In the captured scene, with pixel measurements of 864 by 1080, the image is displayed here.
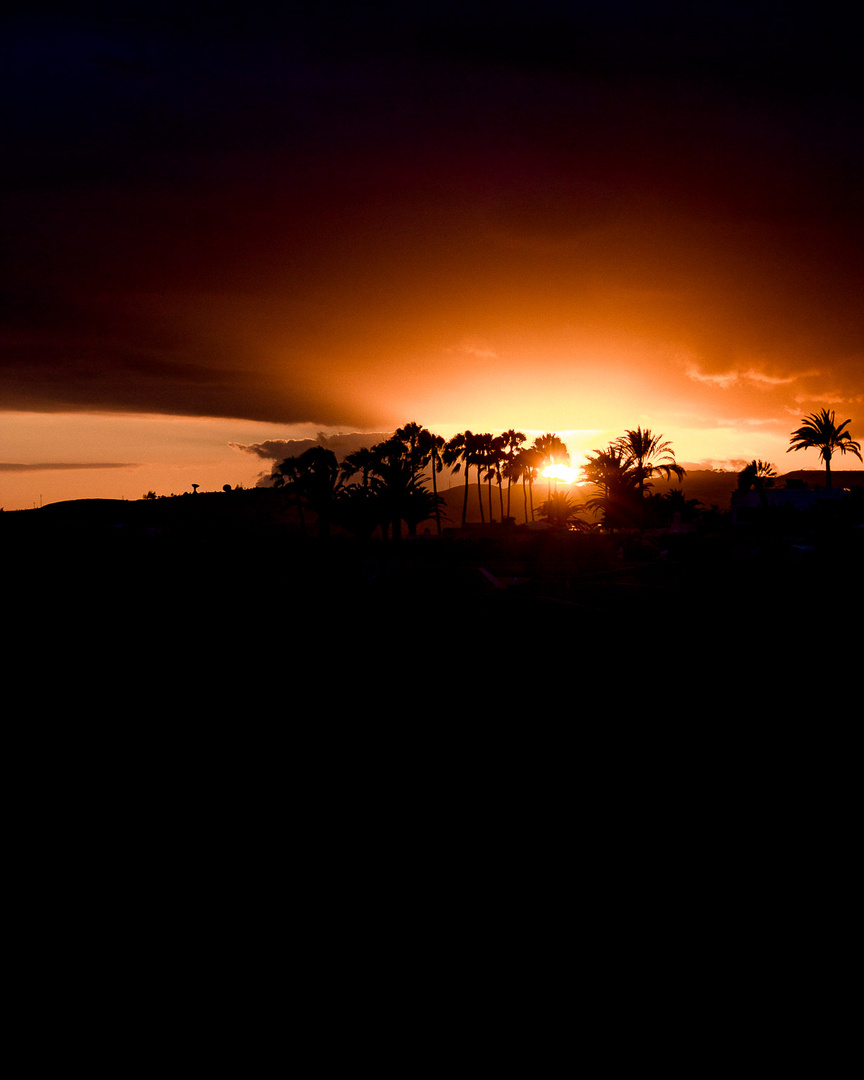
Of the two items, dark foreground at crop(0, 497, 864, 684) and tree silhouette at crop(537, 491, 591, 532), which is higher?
tree silhouette at crop(537, 491, 591, 532)

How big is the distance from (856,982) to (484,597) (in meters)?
17.1

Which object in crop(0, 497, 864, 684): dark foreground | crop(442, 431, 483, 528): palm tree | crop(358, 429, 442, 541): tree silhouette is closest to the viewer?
crop(0, 497, 864, 684): dark foreground

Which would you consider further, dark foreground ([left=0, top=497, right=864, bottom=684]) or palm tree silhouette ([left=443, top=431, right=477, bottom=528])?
palm tree silhouette ([left=443, top=431, right=477, bottom=528])

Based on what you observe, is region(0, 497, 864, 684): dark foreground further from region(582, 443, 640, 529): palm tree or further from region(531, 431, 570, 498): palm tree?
region(531, 431, 570, 498): palm tree

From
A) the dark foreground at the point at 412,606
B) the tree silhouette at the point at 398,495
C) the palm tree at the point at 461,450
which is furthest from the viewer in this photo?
the palm tree at the point at 461,450

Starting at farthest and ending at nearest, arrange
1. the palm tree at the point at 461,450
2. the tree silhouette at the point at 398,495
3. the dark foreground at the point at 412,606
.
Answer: the palm tree at the point at 461,450, the tree silhouette at the point at 398,495, the dark foreground at the point at 412,606

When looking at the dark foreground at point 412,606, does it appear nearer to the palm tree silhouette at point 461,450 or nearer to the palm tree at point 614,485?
the palm tree at point 614,485

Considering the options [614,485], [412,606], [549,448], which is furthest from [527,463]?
[412,606]

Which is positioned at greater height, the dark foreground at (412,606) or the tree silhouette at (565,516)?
the tree silhouette at (565,516)

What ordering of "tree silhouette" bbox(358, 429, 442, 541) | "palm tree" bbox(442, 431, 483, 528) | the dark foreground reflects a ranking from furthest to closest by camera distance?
"palm tree" bbox(442, 431, 483, 528)
"tree silhouette" bbox(358, 429, 442, 541)
the dark foreground

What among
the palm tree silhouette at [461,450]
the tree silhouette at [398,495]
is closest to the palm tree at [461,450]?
the palm tree silhouette at [461,450]

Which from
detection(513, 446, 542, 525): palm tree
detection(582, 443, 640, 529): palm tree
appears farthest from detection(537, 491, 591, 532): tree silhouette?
detection(513, 446, 542, 525): palm tree

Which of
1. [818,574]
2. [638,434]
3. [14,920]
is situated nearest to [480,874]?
[14,920]

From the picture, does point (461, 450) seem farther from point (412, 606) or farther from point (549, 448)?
point (412, 606)
